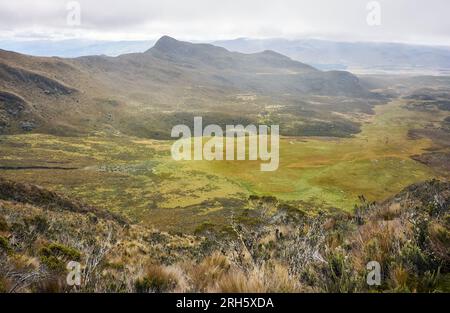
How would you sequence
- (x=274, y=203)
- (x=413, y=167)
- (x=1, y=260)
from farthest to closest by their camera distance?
(x=413, y=167) → (x=274, y=203) → (x=1, y=260)

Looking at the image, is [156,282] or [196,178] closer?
[156,282]

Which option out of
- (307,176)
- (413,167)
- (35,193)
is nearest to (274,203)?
(35,193)

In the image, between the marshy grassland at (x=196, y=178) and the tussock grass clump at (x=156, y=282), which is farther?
the marshy grassland at (x=196, y=178)

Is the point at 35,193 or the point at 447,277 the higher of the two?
the point at 447,277

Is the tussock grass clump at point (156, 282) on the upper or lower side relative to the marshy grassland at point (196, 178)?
upper

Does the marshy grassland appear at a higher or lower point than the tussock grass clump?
lower

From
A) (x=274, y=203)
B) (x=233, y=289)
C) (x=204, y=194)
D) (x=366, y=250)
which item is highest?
(x=233, y=289)

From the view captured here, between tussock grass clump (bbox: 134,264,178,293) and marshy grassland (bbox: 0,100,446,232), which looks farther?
marshy grassland (bbox: 0,100,446,232)

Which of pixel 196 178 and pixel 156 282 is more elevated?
pixel 156 282

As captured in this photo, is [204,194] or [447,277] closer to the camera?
[447,277]

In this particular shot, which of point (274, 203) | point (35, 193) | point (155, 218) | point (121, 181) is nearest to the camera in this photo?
point (35, 193)
